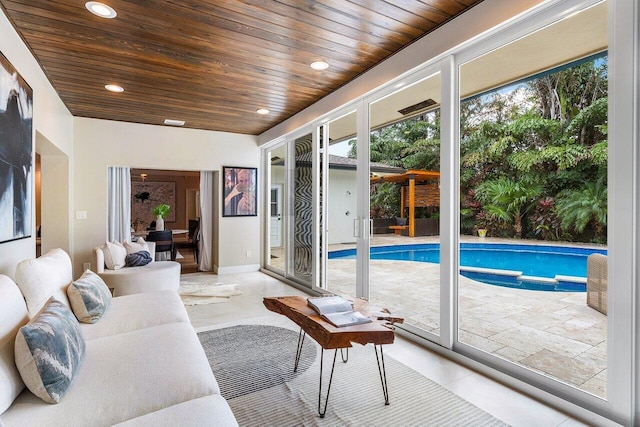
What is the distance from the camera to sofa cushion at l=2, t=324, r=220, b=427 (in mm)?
1304

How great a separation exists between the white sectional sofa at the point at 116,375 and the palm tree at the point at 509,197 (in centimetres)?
231

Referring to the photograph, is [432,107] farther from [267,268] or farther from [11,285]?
[267,268]

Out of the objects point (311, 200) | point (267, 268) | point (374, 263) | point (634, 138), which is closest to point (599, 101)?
point (634, 138)

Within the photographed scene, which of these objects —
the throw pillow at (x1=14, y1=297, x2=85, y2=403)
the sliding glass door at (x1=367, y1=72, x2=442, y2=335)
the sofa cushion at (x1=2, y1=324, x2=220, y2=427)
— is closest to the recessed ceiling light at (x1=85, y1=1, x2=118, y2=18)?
the throw pillow at (x1=14, y1=297, x2=85, y2=403)

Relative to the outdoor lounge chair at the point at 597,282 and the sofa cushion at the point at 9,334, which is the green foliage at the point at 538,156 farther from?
the sofa cushion at the point at 9,334

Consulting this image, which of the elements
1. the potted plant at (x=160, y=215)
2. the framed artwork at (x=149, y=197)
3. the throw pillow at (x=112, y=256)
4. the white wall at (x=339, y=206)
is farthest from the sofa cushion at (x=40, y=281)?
the framed artwork at (x=149, y=197)

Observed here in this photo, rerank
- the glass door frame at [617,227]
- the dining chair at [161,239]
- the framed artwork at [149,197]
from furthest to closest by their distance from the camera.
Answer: the framed artwork at [149,197]
the dining chair at [161,239]
the glass door frame at [617,227]

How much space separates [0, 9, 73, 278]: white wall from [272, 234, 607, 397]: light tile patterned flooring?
3.18m

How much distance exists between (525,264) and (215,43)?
3206mm

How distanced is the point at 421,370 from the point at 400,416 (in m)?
0.65

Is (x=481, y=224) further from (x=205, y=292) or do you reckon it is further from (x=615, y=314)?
(x=205, y=292)

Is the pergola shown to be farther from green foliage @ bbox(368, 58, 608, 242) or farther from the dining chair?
the dining chair

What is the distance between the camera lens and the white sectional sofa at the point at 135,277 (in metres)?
4.23

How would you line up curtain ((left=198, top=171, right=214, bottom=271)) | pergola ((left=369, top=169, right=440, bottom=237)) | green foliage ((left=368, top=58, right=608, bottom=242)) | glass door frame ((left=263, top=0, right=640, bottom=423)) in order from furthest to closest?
curtain ((left=198, top=171, right=214, bottom=271)), pergola ((left=369, top=169, right=440, bottom=237)), green foliage ((left=368, top=58, right=608, bottom=242)), glass door frame ((left=263, top=0, right=640, bottom=423))
